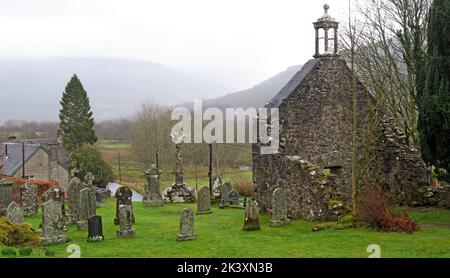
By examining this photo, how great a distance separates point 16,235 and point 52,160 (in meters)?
32.1

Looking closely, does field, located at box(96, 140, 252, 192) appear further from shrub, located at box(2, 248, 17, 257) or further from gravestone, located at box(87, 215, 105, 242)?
shrub, located at box(2, 248, 17, 257)

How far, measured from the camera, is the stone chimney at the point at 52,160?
44.6 m

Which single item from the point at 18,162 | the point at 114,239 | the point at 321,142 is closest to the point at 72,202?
the point at 114,239

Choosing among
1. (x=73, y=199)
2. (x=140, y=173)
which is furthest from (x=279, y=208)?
(x=140, y=173)

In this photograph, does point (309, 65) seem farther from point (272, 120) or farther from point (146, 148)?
point (146, 148)

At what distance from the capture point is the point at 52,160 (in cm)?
4519

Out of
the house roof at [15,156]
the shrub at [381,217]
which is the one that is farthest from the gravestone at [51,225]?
the house roof at [15,156]

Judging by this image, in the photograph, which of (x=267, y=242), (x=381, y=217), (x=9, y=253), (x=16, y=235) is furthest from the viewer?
(x=381, y=217)

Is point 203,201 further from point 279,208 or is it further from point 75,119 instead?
point 75,119

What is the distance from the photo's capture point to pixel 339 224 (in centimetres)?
1623

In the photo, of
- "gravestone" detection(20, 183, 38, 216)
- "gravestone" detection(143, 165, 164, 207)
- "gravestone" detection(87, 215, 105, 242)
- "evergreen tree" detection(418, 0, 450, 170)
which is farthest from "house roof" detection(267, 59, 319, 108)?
"gravestone" detection(20, 183, 38, 216)

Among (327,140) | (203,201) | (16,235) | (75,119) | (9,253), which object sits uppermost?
(75,119)
